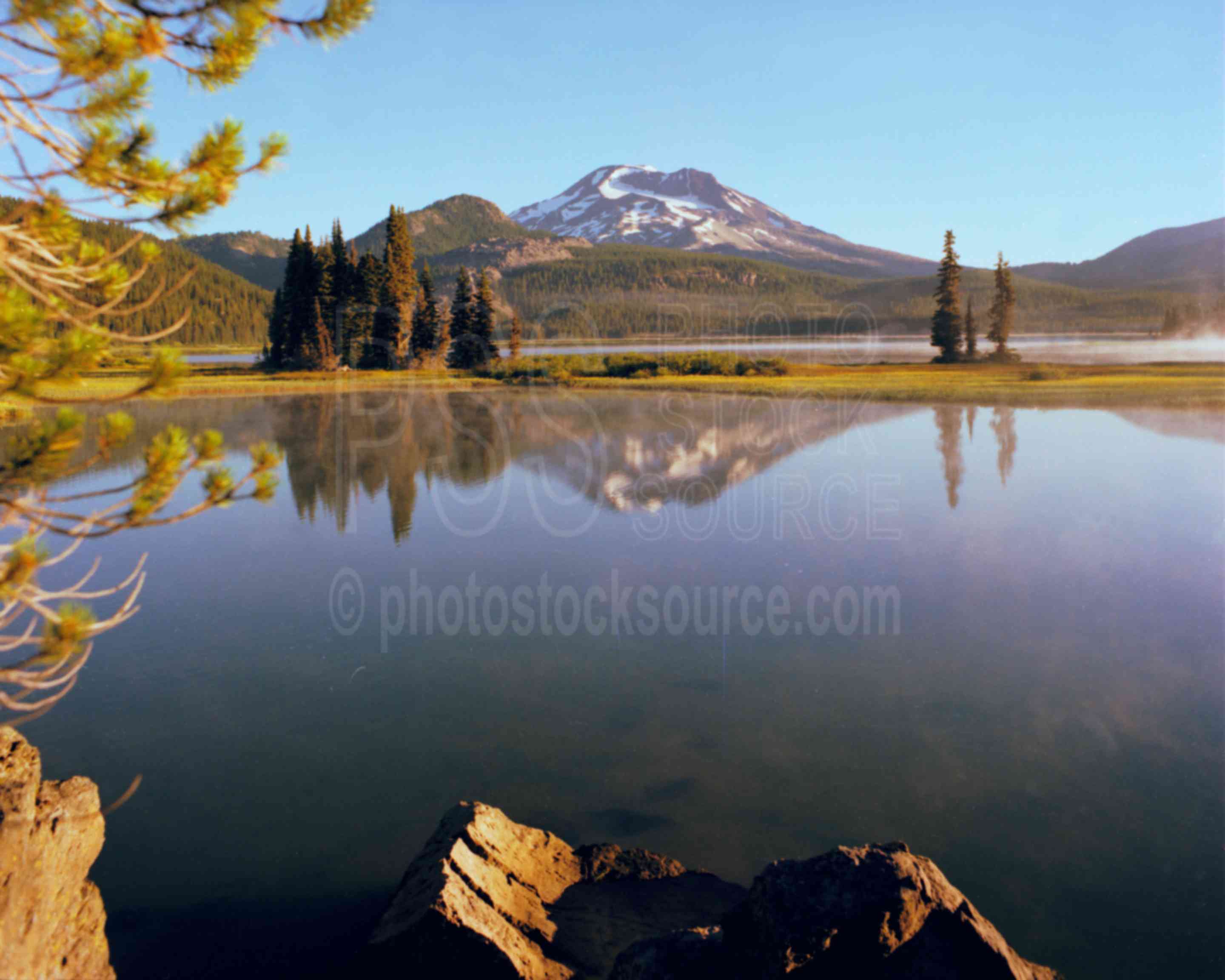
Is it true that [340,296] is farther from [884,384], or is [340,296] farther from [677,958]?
[677,958]

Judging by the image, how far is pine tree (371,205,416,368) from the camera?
2405 inches

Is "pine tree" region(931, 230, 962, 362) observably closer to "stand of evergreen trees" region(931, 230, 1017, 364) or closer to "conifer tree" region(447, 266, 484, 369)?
"stand of evergreen trees" region(931, 230, 1017, 364)

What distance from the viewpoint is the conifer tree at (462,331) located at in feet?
194

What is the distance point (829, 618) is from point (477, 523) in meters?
6.49

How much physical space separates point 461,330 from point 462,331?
9 cm

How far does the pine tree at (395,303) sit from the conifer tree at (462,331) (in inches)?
143

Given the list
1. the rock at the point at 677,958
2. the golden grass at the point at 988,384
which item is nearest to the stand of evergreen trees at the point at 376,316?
the golden grass at the point at 988,384

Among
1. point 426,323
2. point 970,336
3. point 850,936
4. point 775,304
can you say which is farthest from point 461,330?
point 775,304

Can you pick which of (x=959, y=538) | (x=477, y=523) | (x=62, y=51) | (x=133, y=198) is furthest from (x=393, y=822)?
(x=959, y=538)

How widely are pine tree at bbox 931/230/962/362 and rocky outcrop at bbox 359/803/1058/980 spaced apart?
5299 centimetres

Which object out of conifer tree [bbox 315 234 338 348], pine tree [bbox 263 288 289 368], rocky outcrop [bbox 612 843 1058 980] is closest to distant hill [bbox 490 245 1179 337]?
pine tree [bbox 263 288 289 368]

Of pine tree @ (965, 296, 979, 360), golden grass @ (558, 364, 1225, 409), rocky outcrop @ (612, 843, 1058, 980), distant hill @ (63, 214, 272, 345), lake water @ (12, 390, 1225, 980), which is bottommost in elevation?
lake water @ (12, 390, 1225, 980)

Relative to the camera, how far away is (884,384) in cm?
3969

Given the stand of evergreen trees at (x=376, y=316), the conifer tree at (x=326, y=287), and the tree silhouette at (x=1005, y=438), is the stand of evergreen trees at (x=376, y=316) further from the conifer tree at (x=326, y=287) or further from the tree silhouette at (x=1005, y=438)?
the tree silhouette at (x=1005, y=438)
